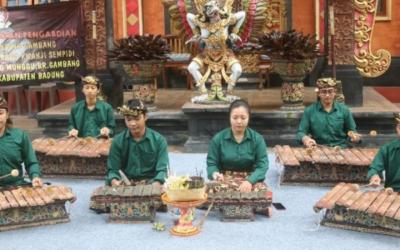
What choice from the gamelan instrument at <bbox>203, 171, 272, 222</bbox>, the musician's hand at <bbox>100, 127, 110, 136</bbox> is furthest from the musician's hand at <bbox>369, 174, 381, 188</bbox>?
the musician's hand at <bbox>100, 127, 110, 136</bbox>

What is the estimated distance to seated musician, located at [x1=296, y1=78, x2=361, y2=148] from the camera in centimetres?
604

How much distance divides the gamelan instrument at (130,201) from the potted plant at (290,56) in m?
3.24

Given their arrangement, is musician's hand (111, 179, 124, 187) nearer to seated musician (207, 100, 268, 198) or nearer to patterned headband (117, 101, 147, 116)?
patterned headband (117, 101, 147, 116)

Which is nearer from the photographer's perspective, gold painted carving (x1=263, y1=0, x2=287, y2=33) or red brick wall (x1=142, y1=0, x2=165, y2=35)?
gold painted carving (x1=263, y1=0, x2=287, y2=33)

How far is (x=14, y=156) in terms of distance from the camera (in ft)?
16.3

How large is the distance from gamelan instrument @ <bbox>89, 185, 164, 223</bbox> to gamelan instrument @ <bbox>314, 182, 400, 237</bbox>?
1.21m

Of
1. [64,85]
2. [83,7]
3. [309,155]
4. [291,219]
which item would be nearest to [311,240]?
[291,219]

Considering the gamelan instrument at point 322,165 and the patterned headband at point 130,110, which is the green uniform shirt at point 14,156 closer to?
the patterned headband at point 130,110

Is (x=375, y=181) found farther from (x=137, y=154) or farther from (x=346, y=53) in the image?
(x=346, y=53)

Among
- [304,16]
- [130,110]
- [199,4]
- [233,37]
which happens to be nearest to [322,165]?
[130,110]

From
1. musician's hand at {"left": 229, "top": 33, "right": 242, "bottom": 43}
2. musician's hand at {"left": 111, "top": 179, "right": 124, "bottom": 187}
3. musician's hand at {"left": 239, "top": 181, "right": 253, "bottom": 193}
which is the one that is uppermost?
musician's hand at {"left": 229, "top": 33, "right": 242, "bottom": 43}

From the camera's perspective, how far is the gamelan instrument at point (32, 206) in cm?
454

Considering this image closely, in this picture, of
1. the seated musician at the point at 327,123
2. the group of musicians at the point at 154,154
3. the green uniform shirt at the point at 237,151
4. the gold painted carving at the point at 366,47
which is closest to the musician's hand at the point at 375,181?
the group of musicians at the point at 154,154

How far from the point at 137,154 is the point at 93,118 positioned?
1.63m
